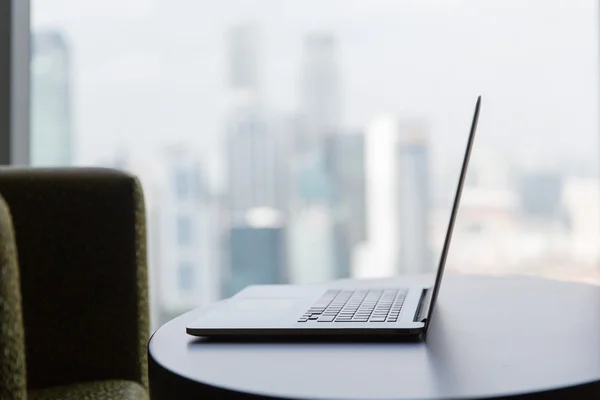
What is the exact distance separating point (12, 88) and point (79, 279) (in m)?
0.63

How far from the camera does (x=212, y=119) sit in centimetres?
174

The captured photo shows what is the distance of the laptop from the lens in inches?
24.1

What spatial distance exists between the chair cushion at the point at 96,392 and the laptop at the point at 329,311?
0.18 meters

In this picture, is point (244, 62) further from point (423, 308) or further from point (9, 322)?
point (9, 322)

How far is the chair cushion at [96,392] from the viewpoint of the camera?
2.74ft

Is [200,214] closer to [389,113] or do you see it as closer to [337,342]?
[389,113]

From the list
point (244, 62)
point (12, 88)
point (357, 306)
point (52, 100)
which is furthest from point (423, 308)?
point (52, 100)

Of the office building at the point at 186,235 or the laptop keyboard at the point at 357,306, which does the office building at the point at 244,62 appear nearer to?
the office building at the point at 186,235

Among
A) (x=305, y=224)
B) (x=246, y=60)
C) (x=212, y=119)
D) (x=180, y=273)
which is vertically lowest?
(x=180, y=273)

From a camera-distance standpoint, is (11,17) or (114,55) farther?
(114,55)

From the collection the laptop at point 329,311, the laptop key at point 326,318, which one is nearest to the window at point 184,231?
the laptop at point 329,311

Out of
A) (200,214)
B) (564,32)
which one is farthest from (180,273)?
(564,32)

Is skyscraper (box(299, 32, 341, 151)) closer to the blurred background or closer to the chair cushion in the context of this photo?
the blurred background

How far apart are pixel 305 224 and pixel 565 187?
0.62m
